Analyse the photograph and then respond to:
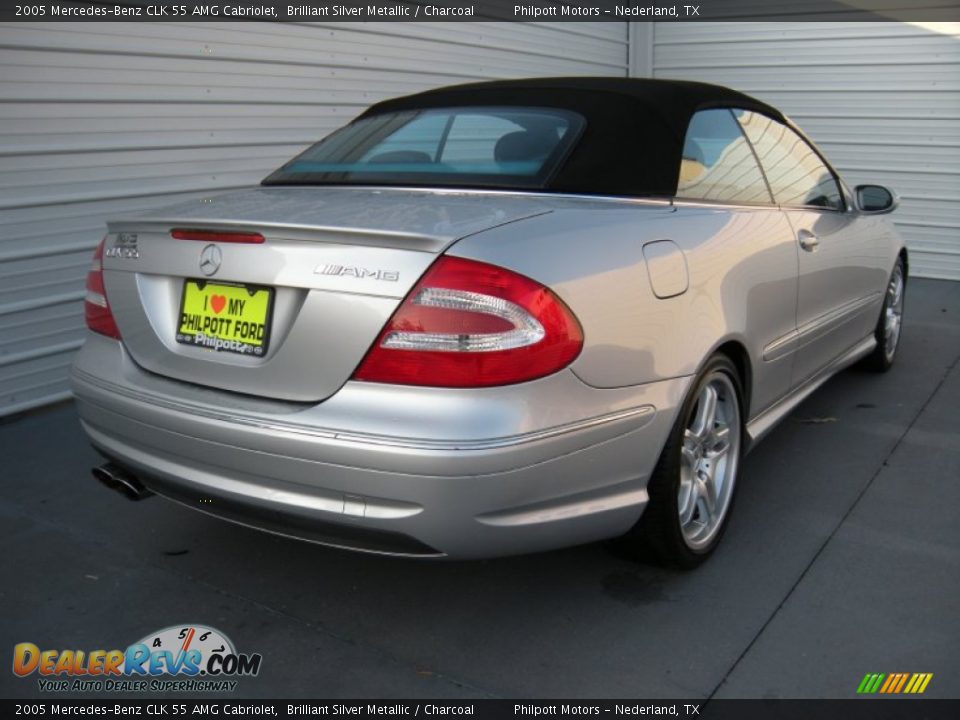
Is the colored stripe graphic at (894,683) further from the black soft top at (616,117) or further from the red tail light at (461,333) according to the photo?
the black soft top at (616,117)

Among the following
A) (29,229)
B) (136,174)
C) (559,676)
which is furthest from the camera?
(136,174)

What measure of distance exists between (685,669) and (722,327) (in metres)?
1.00

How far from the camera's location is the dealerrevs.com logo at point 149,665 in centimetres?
242

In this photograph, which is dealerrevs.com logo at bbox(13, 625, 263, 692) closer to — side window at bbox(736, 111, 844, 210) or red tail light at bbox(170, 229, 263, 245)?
red tail light at bbox(170, 229, 263, 245)

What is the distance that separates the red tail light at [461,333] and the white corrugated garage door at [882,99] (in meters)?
7.24

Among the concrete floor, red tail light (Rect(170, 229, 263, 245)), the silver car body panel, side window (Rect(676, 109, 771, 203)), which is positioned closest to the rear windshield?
the silver car body panel

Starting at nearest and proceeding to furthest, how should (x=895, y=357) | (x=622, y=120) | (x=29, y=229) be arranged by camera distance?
(x=622, y=120)
(x=29, y=229)
(x=895, y=357)

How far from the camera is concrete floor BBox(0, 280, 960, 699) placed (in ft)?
7.91

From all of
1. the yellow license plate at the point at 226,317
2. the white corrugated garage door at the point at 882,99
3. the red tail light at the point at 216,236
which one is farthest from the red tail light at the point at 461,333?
the white corrugated garage door at the point at 882,99

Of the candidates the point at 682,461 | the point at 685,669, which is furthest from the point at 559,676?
the point at 682,461

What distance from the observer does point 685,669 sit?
95.3 inches

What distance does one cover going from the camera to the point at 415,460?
210 centimetres

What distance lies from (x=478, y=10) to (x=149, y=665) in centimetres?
617

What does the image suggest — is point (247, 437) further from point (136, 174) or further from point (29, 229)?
point (136, 174)
